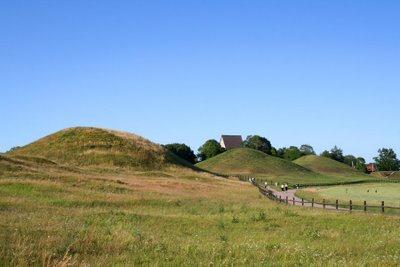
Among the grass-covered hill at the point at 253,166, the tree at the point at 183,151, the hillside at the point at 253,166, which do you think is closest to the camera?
the grass-covered hill at the point at 253,166

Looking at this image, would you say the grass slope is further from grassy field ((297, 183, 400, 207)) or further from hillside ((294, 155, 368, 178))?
hillside ((294, 155, 368, 178))

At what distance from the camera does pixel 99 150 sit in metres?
94.1

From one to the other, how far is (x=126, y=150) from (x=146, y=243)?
83.3 m

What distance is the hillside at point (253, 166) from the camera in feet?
477

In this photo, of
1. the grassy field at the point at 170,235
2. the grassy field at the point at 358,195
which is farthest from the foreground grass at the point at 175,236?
the grassy field at the point at 358,195

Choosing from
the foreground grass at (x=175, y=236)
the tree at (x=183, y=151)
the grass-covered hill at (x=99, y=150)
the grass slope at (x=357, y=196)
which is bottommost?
the foreground grass at (x=175, y=236)

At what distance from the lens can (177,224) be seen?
24.2 metres

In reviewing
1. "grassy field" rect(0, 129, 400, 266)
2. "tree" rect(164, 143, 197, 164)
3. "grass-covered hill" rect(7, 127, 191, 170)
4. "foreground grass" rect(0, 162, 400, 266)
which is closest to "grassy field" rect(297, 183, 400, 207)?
"grassy field" rect(0, 129, 400, 266)

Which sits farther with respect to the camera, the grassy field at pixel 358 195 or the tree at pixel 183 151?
the tree at pixel 183 151

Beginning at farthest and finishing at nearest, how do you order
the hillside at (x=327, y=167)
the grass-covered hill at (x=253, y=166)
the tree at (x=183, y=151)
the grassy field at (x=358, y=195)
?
1. the tree at (x=183, y=151)
2. the hillside at (x=327, y=167)
3. the grass-covered hill at (x=253, y=166)
4. the grassy field at (x=358, y=195)

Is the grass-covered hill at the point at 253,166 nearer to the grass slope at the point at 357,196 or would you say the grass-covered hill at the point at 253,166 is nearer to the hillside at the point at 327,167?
the hillside at the point at 327,167

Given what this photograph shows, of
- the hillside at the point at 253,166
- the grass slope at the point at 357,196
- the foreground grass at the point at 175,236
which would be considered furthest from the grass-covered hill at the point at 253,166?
the foreground grass at the point at 175,236

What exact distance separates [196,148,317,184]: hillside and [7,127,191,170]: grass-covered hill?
4446 cm

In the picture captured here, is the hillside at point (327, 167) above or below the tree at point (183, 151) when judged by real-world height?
below
